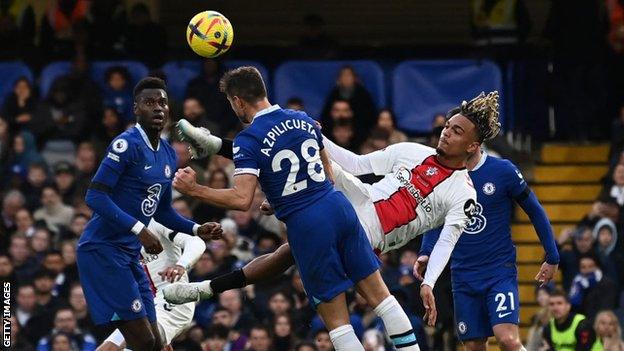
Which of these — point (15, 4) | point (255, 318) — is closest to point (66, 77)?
point (15, 4)

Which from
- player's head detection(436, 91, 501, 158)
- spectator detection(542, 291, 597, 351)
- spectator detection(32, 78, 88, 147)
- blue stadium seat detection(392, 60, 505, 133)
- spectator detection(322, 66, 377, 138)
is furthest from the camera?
blue stadium seat detection(392, 60, 505, 133)

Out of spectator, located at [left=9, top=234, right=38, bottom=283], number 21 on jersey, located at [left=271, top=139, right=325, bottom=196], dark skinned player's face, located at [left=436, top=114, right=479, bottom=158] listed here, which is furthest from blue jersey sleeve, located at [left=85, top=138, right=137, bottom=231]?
spectator, located at [left=9, top=234, right=38, bottom=283]

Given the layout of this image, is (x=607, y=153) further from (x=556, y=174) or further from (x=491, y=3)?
(x=491, y=3)

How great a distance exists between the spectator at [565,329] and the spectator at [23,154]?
5973mm

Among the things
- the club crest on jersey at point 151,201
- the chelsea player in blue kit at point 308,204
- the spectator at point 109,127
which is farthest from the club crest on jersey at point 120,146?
the spectator at point 109,127

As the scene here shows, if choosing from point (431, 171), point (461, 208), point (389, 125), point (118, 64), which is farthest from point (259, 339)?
point (118, 64)

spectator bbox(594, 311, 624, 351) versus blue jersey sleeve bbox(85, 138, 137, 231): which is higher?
blue jersey sleeve bbox(85, 138, 137, 231)

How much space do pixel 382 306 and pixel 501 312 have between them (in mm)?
1599

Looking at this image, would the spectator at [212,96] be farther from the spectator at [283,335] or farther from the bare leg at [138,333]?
the bare leg at [138,333]

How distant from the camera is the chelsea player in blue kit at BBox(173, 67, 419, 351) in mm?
11492

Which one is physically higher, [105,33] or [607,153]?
[105,33]

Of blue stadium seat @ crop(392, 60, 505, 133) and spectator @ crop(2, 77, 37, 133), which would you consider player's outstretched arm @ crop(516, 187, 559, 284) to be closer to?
blue stadium seat @ crop(392, 60, 505, 133)

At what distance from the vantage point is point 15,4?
2161 cm

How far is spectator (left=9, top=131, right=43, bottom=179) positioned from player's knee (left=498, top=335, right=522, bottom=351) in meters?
7.44
